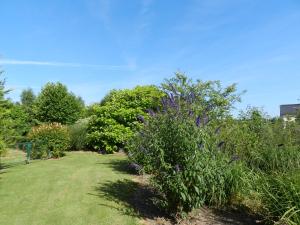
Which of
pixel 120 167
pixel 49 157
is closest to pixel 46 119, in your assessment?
pixel 49 157

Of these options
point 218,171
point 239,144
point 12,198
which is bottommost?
point 12,198

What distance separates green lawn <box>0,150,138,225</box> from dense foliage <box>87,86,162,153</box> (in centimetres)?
324

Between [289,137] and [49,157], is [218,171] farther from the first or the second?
[49,157]

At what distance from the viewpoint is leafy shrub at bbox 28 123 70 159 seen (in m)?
14.8

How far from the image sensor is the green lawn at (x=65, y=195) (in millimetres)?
6988

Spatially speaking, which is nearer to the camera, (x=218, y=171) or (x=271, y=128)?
(x=218, y=171)

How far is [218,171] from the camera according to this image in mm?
7039

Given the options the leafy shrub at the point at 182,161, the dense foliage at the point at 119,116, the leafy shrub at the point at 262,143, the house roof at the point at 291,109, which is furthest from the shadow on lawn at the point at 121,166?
the house roof at the point at 291,109

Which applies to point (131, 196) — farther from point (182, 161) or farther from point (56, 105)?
point (56, 105)

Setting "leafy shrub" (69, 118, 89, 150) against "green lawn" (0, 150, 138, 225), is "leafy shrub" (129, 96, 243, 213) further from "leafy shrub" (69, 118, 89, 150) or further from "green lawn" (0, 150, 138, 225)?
"leafy shrub" (69, 118, 89, 150)

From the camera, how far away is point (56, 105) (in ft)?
77.3

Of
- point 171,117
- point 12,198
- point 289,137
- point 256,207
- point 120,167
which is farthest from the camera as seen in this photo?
point 120,167

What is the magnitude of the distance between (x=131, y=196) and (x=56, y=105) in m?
16.3

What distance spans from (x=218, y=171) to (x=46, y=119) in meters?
18.8
